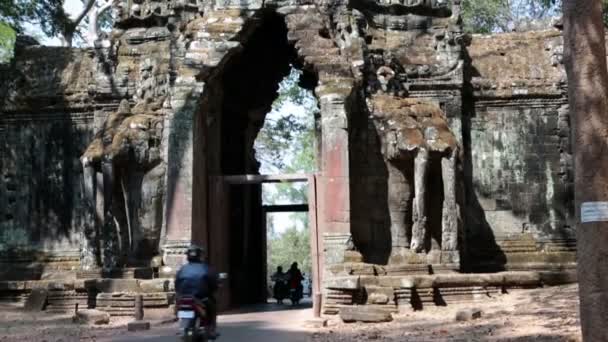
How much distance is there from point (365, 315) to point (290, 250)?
5014 cm

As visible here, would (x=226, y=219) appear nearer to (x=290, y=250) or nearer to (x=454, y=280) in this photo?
(x=454, y=280)

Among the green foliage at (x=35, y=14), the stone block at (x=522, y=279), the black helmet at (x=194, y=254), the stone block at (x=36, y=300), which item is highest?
the green foliage at (x=35, y=14)

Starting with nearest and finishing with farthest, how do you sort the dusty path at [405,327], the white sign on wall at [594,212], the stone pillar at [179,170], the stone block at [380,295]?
the white sign on wall at [594,212], the dusty path at [405,327], the stone block at [380,295], the stone pillar at [179,170]

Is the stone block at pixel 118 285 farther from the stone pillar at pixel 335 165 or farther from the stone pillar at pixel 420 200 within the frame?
the stone pillar at pixel 420 200

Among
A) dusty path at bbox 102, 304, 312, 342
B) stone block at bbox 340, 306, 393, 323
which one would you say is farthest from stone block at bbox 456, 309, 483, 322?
dusty path at bbox 102, 304, 312, 342

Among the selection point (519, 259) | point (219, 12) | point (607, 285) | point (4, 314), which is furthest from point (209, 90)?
point (607, 285)

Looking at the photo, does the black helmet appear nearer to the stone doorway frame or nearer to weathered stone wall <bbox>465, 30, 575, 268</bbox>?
the stone doorway frame

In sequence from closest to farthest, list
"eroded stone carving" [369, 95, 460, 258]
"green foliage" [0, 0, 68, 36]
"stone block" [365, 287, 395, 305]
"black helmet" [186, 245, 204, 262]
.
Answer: "black helmet" [186, 245, 204, 262]
"stone block" [365, 287, 395, 305]
"eroded stone carving" [369, 95, 460, 258]
"green foliage" [0, 0, 68, 36]

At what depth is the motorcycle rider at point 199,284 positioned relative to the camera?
28.9 feet

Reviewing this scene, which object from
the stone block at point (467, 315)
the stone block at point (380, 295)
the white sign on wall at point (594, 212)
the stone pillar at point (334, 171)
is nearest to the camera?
the white sign on wall at point (594, 212)

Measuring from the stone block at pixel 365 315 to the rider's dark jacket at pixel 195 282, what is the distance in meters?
3.74

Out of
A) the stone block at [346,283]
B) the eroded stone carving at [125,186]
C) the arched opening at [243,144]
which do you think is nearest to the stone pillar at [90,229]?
the eroded stone carving at [125,186]

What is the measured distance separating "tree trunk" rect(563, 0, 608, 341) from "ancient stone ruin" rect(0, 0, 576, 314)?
5753 mm

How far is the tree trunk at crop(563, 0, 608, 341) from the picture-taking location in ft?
22.5
